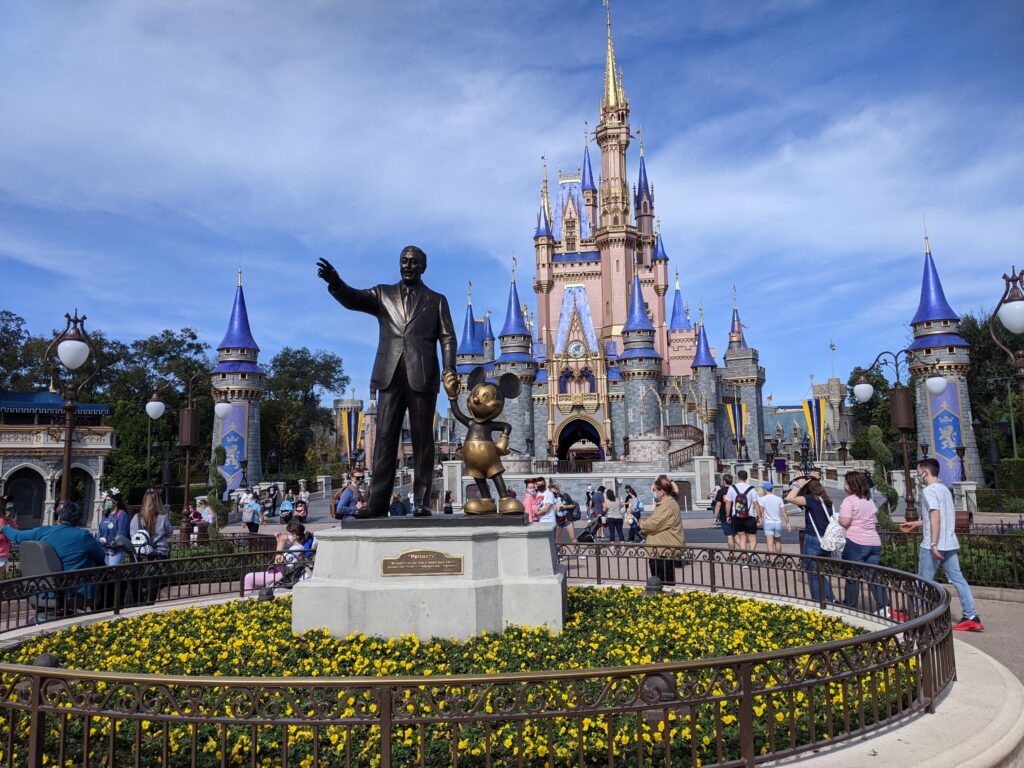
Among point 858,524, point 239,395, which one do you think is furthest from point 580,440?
point 858,524

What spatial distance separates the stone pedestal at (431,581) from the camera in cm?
593

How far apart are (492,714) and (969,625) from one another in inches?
244

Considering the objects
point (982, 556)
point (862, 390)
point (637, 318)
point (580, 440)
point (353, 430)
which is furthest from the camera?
point (580, 440)

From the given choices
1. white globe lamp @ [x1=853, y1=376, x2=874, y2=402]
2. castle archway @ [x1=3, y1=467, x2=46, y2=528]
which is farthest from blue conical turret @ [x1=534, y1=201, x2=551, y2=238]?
white globe lamp @ [x1=853, y1=376, x2=874, y2=402]

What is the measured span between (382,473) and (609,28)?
60024mm

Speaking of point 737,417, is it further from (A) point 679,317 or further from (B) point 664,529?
(B) point 664,529

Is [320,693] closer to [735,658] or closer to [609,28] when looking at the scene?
[735,658]

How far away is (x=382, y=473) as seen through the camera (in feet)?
23.2

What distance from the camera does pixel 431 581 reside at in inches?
236

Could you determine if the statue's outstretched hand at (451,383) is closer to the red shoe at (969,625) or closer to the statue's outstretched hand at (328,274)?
the statue's outstretched hand at (328,274)

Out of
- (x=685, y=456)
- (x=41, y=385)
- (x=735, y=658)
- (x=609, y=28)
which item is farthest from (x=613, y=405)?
(x=735, y=658)

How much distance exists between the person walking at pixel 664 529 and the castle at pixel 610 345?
104ft

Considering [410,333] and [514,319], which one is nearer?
[410,333]

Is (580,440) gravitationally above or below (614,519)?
above
